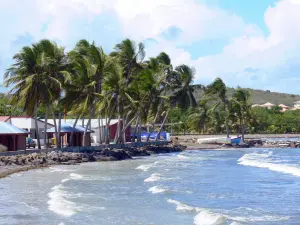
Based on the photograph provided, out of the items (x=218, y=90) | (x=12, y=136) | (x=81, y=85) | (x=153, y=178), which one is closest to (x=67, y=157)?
(x=12, y=136)

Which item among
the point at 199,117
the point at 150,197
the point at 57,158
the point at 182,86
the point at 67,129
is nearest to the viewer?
the point at 150,197

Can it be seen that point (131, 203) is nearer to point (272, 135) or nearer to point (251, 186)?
point (251, 186)

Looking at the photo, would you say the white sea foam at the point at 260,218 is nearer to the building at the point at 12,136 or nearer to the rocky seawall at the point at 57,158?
the rocky seawall at the point at 57,158

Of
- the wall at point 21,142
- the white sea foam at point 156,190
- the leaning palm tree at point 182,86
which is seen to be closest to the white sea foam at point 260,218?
the white sea foam at point 156,190

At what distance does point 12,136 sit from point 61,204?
23.5 m

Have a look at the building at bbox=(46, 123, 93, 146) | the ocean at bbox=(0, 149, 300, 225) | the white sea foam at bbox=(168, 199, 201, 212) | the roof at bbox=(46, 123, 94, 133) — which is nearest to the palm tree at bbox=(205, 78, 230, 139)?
the building at bbox=(46, 123, 93, 146)

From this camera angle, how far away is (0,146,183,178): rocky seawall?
35.1 m

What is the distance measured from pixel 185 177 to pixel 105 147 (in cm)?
2028

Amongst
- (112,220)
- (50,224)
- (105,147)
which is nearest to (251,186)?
(112,220)

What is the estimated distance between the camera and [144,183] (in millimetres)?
28297

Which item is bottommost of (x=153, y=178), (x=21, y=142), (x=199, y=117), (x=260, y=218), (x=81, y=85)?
(x=260, y=218)

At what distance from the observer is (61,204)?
2056 cm

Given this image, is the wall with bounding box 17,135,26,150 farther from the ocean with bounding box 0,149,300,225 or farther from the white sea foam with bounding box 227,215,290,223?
the white sea foam with bounding box 227,215,290,223

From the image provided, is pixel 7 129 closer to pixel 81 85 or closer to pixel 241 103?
pixel 81 85
